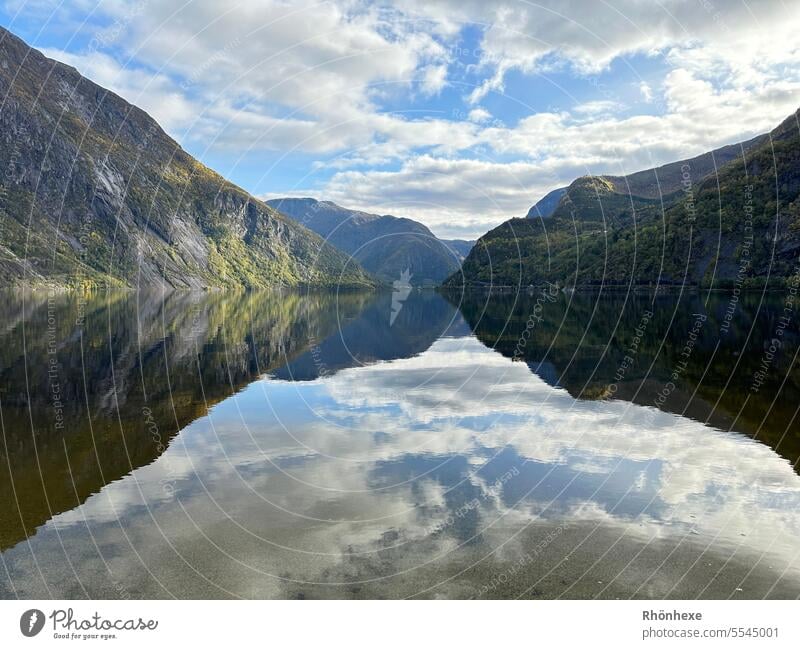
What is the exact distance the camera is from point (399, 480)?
20312 millimetres

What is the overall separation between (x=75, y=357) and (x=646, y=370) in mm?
45573

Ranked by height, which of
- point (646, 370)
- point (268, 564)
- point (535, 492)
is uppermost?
point (646, 370)

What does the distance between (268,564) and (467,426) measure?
51.7 feet

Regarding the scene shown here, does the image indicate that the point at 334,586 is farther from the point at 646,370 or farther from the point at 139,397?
the point at 646,370

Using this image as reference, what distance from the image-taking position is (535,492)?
750 inches

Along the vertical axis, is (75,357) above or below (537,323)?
below

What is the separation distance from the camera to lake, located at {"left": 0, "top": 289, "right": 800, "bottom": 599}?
1353 centimetres

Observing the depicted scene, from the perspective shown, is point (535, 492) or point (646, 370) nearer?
point (535, 492)

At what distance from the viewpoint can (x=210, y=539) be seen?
15.4m

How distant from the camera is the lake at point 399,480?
13.5m

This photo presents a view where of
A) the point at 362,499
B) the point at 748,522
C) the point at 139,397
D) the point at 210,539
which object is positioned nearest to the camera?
the point at 210,539
